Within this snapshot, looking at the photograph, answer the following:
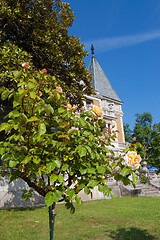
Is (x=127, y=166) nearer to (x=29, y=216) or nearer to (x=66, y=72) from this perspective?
(x=29, y=216)

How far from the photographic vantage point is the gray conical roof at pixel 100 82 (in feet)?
110

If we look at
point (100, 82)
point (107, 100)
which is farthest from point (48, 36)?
point (100, 82)

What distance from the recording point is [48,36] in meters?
11.7

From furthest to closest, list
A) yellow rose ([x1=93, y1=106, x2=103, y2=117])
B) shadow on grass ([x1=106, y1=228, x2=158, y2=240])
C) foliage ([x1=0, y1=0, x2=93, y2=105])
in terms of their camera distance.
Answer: foliage ([x1=0, y1=0, x2=93, y2=105]) → shadow on grass ([x1=106, y1=228, x2=158, y2=240]) → yellow rose ([x1=93, y1=106, x2=103, y2=117])

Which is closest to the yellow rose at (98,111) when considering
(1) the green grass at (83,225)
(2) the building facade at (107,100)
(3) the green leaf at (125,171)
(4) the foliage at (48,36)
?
(3) the green leaf at (125,171)

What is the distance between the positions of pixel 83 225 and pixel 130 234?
182 cm

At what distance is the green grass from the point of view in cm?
604

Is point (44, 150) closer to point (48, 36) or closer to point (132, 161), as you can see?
point (132, 161)

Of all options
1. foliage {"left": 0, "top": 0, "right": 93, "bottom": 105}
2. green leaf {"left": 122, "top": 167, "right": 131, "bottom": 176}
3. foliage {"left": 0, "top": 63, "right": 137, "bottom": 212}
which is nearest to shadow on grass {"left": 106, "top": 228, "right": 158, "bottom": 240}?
foliage {"left": 0, "top": 63, "right": 137, "bottom": 212}

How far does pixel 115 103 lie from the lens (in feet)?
116

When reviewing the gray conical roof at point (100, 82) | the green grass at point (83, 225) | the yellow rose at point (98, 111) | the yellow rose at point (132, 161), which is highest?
the gray conical roof at point (100, 82)

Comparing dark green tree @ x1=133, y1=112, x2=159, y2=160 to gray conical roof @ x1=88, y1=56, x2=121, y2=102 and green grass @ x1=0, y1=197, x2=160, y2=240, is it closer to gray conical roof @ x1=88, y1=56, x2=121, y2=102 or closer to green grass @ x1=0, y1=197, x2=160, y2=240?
gray conical roof @ x1=88, y1=56, x2=121, y2=102

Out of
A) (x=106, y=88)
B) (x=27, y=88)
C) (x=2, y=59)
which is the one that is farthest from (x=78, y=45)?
(x=106, y=88)

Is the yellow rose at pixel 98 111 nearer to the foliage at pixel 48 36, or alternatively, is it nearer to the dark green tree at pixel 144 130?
the foliage at pixel 48 36
